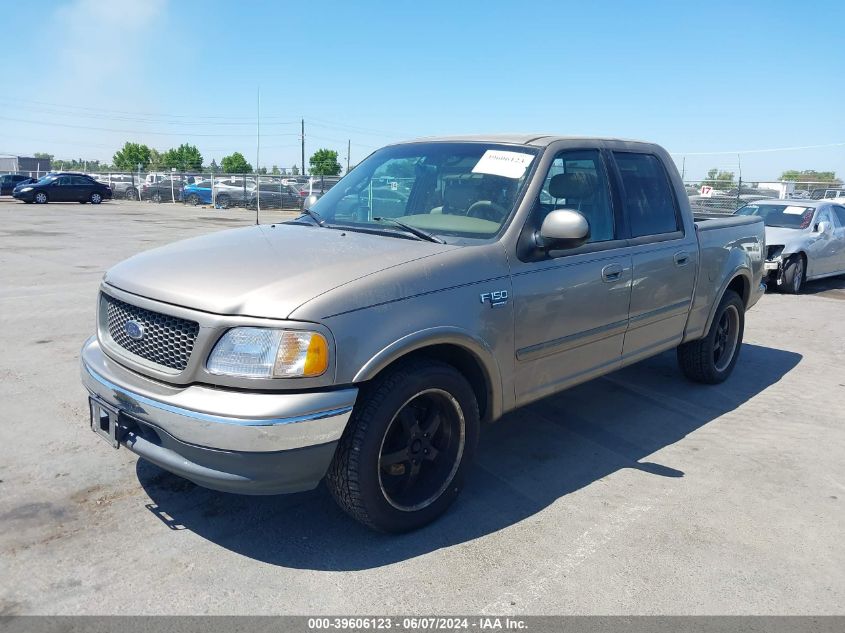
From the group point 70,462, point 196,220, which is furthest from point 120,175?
point 70,462

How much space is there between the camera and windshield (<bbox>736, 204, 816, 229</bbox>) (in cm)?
1173

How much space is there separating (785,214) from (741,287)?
285 inches

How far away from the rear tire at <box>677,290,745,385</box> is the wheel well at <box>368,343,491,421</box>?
276 centimetres

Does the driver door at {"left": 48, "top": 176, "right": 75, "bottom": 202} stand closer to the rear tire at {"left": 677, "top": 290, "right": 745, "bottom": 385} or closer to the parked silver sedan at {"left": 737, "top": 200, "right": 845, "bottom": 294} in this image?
the parked silver sedan at {"left": 737, "top": 200, "right": 845, "bottom": 294}

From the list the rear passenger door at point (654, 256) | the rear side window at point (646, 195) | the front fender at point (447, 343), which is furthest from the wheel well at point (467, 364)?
the rear side window at point (646, 195)

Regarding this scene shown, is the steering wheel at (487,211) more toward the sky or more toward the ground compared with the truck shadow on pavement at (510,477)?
more toward the sky

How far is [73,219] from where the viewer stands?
22.7 metres

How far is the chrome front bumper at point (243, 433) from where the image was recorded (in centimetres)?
267

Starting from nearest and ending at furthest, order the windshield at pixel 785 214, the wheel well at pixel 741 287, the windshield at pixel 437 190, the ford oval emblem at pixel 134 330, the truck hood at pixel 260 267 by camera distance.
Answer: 1. the truck hood at pixel 260 267
2. the ford oval emblem at pixel 134 330
3. the windshield at pixel 437 190
4. the wheel well at pixel 741 287
5. the windshield at pixel 785 214

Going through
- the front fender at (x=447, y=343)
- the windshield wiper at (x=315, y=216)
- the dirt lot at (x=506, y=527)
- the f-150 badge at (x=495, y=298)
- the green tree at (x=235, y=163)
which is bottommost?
the dirt lot at (x=506, y=527)

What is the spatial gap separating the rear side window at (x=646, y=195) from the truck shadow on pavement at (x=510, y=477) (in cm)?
142

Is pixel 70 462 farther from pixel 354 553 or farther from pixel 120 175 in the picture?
pixel 120 175

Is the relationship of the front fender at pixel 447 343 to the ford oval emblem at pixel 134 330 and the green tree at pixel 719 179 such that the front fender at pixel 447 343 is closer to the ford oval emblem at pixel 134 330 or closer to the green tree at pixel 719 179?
the ford oval emblem at pixel 134 330

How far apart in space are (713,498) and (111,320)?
338 cm
